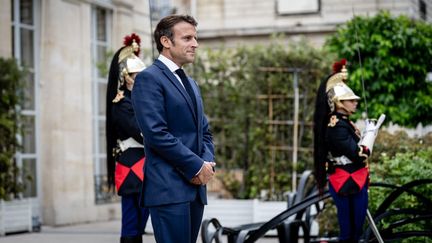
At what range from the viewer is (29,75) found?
12391 mm

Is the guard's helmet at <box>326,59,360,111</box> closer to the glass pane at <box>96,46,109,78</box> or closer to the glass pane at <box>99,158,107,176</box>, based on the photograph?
the glass pane at <box>96,46,109,78</box>

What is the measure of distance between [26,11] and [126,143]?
20.1 ft

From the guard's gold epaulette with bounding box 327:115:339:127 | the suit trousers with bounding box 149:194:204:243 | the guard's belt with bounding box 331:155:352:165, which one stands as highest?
the guard's gold epaulette with bounding box 327:115:339:127

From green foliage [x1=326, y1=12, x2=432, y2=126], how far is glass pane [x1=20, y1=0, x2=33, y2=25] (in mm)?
4384

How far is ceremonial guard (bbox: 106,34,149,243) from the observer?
662 centimetres

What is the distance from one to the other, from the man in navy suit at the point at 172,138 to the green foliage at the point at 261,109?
26.5ft

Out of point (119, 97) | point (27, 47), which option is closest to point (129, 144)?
point (119, 97)

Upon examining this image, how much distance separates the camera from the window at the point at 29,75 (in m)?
12.0

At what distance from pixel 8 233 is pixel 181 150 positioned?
7.18 meters

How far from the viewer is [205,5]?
91.6 feet

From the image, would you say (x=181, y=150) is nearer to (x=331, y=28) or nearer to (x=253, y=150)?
(x=253, y=150)

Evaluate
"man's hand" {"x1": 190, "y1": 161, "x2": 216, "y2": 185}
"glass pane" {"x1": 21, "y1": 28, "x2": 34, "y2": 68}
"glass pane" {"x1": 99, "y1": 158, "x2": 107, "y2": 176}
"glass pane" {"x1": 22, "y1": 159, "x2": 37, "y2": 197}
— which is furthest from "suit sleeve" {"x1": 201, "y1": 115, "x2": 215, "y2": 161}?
"glass pane" {"x1": 99, "y1": 158, "x2": 107, "y2": 176}

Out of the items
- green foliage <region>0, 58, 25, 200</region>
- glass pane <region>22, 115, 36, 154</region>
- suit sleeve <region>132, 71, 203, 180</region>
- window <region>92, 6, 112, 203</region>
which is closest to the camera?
suit sleeve <region>132, 71, 203, 180</region>

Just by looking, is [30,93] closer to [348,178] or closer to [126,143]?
[126,143]
